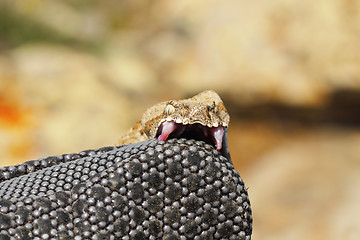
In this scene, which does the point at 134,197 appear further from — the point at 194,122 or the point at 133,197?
the point at 194,122

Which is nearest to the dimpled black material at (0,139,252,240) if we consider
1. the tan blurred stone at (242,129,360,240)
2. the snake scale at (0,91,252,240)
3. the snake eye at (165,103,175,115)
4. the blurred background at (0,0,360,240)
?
the snake scale at (0,91,252,240)

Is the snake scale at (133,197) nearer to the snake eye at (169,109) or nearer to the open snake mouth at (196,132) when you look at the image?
the open snake mouth at (196,132)

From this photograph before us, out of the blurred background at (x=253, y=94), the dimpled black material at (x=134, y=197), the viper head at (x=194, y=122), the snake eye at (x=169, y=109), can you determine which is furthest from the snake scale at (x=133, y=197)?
the blurred background at (x=253, y=94)

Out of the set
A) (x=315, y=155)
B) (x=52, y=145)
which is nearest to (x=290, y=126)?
(x=315, y=155)

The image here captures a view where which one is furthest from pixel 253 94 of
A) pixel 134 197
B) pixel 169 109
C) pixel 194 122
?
pixel 134 197

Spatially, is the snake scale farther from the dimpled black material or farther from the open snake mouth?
the open snake mouth
